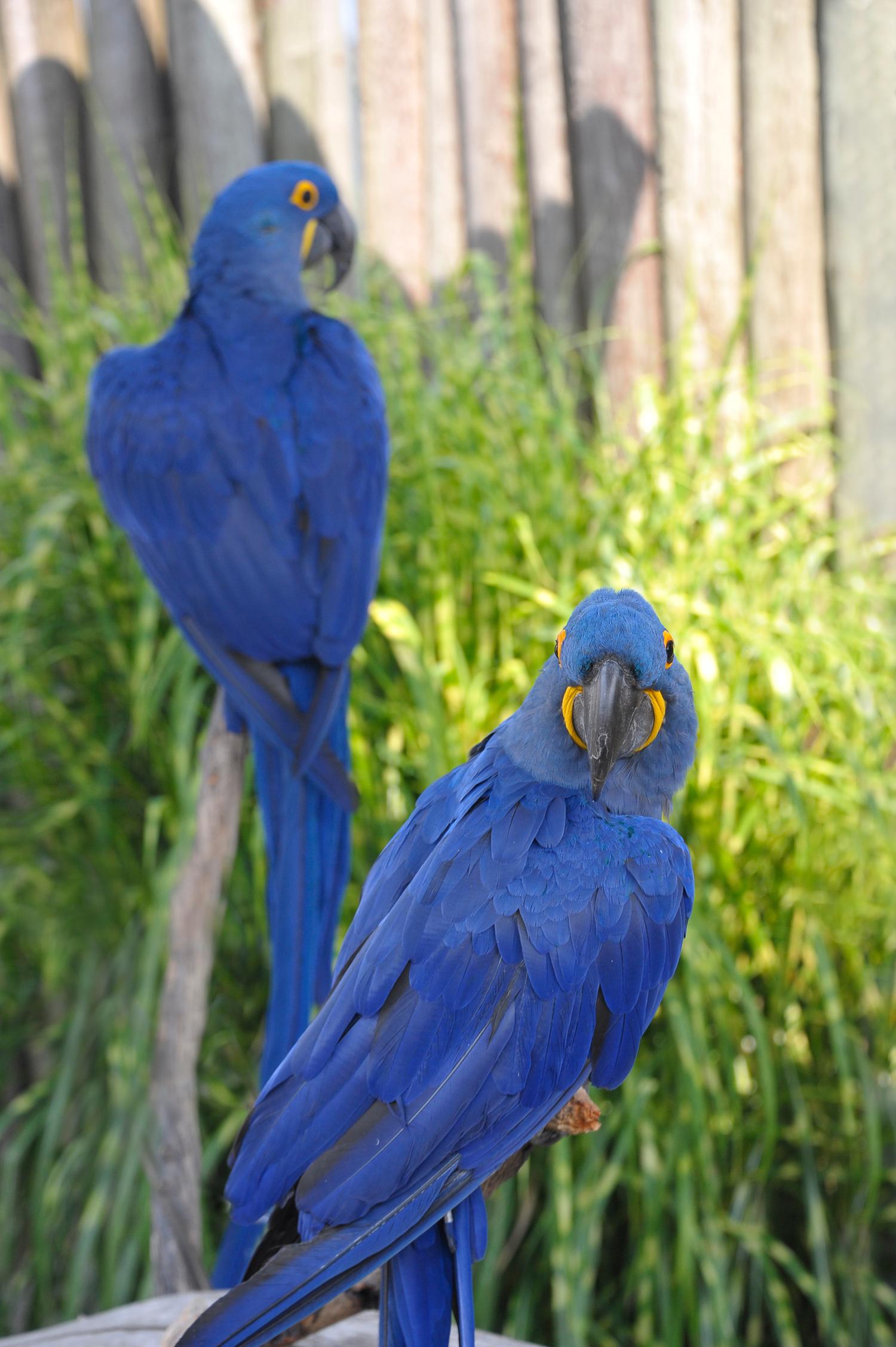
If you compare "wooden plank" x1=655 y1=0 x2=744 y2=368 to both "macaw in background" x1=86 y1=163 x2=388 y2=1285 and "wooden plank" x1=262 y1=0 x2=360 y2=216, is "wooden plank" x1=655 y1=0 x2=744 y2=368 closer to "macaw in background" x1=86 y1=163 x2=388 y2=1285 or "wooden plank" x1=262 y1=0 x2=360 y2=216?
"wooden plank" x1=262 y1=0 x2=360 y2=216

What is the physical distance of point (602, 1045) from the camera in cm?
88

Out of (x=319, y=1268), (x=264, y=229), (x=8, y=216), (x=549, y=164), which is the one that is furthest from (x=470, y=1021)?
(x=8, y=216)

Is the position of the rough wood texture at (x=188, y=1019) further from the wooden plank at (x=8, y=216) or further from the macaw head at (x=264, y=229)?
the wooden plank at (x=8, y=216)

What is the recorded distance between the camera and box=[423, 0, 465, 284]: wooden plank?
2.17m

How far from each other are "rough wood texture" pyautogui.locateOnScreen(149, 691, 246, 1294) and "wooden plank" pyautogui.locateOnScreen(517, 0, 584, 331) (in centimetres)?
112

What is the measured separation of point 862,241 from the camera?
192 centimetres

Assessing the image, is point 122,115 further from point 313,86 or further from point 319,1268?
point 319,1268

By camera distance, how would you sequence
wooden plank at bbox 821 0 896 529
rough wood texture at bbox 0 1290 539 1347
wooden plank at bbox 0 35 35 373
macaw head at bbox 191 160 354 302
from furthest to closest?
1. wooden plank at bbox 0 35 35 373
2. wooden plank at bbox 821 0 896 529
3. macaw head at bbox 191 160 354 302
4. rough wood texture at bbox 0 1290 539 1347

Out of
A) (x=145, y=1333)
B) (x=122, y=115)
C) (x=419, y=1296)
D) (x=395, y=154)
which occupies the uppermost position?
(x=122, y=115)

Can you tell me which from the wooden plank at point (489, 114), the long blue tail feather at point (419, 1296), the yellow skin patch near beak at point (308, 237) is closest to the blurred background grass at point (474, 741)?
the wooden plank at point (489, 114)

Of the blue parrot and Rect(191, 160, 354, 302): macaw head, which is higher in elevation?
Rect(191, 160, 354, 302): macaw head

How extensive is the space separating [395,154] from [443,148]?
0.29ft

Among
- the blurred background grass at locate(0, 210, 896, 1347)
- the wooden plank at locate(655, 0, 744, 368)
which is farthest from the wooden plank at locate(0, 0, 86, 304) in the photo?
the wooden plank at locate(655, 0, 744, 368)

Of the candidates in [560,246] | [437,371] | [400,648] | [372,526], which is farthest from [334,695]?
[560,246]
